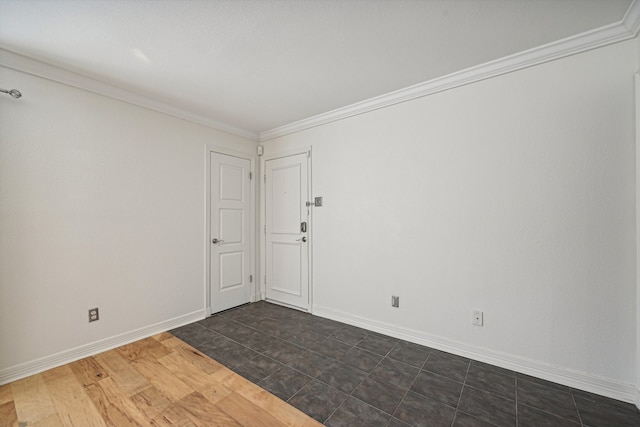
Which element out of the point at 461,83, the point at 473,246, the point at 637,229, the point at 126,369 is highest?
the point at 461,83

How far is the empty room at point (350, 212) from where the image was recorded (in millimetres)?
1696

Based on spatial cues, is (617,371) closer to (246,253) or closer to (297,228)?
(297,228)

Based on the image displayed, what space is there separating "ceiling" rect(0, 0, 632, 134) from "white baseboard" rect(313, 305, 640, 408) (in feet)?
7.96

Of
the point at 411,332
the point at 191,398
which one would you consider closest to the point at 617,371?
the point at 411,332

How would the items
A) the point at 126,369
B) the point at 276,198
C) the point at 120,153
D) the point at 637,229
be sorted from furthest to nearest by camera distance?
1. the point at 276,198
2. the point at 120,153
3. the point at 126,369
4. the point at 637,229

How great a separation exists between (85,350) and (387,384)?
2.61 metres

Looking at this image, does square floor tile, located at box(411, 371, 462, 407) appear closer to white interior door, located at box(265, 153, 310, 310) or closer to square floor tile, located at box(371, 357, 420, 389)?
square floor tile, located at box(371, 357, 420, 389)

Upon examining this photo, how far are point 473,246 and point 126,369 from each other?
3097mm

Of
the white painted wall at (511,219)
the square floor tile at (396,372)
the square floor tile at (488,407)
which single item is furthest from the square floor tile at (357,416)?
the white painted wall at (511,219)

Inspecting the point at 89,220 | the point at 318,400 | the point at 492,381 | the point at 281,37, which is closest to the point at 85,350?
the point at 89,220

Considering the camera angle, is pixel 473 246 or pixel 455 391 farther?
pixel 473 246

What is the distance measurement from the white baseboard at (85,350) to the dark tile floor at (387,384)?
0.55ft

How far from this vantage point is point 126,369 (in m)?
2.13

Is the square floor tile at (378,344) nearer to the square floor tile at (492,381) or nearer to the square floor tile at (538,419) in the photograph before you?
the square floor tile at (492,381)
